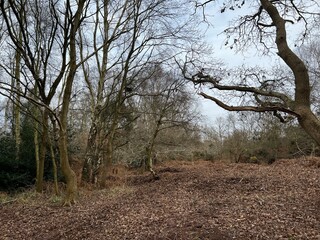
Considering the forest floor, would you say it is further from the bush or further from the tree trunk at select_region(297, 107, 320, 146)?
the bush

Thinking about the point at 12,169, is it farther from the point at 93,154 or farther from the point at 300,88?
the point at 300,88

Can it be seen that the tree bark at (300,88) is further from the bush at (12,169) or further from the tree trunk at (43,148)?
the bush at (12,169)

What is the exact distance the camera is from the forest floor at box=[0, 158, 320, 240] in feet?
17.6

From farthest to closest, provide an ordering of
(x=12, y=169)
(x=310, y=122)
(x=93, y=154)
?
(x=12, y=169) → (x=93, y=154) → (x=310, y=122)

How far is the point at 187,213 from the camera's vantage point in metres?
6.57

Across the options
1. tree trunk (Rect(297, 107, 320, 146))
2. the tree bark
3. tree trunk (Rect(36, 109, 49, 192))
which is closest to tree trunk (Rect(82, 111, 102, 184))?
tree trunk (Rect(36, 109, 49, 192))

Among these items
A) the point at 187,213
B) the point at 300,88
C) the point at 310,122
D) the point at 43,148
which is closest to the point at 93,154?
the point at 43,148

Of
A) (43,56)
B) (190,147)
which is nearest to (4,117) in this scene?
(43,56)

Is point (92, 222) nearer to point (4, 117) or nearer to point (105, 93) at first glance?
point (105, 93)

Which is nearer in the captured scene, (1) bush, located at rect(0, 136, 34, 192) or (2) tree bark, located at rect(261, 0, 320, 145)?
(2) tree bark, located at rect(261, 0, 320, 145)

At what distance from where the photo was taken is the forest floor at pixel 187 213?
5371 mm

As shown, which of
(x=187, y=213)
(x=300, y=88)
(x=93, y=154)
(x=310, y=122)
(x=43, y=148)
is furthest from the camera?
(x=93, y=154)

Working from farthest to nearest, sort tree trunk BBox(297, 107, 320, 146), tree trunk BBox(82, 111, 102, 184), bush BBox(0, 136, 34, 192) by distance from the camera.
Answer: bush BBox(0, 136, 34, 192) < tree trunk BBox(82, 111, 102, 184) < tree trunk BBox(297, 107, 320, 146)

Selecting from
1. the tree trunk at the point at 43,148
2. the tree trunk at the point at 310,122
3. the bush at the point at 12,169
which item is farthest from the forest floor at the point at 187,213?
the bush at the point at 12,169
